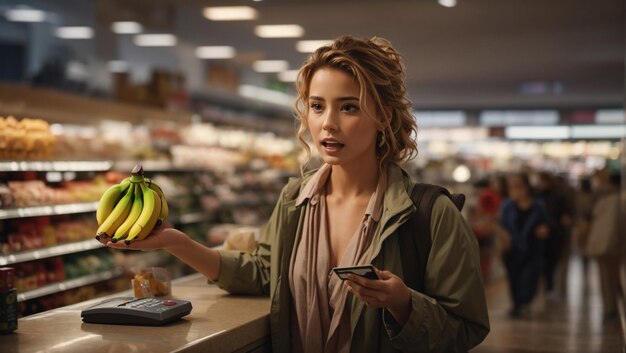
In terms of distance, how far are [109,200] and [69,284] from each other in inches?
158

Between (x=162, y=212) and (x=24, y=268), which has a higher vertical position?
(x=162, y=212)

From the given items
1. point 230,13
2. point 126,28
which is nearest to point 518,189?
point 230,13

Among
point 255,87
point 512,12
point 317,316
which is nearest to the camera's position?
point 317,316

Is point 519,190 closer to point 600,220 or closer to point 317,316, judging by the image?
point 600,220

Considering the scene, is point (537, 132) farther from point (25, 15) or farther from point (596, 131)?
point (25, 15)

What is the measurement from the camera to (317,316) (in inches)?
99.7

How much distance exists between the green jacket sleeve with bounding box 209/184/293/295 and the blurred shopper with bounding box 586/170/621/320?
23.0 feet

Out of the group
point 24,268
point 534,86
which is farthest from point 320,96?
point 534,86

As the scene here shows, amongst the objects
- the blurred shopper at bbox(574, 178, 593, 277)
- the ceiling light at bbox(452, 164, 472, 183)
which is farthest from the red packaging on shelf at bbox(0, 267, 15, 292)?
the ceiling light at bbox(452, 164, 472, 183)

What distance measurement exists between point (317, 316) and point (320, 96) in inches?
29.7

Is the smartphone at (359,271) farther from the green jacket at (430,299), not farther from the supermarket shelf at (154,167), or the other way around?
the supermarket shelf at (154,167)

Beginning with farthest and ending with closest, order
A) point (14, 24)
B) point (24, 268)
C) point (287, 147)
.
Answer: point (287, 147) → point (14, 24) → point (24, 268)

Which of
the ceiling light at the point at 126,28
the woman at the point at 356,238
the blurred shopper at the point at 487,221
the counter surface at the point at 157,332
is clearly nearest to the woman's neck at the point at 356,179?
the woman at the point at 356,238

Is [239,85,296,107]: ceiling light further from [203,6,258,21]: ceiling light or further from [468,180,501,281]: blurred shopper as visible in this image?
[468,180,501,281]: blurred shopper
